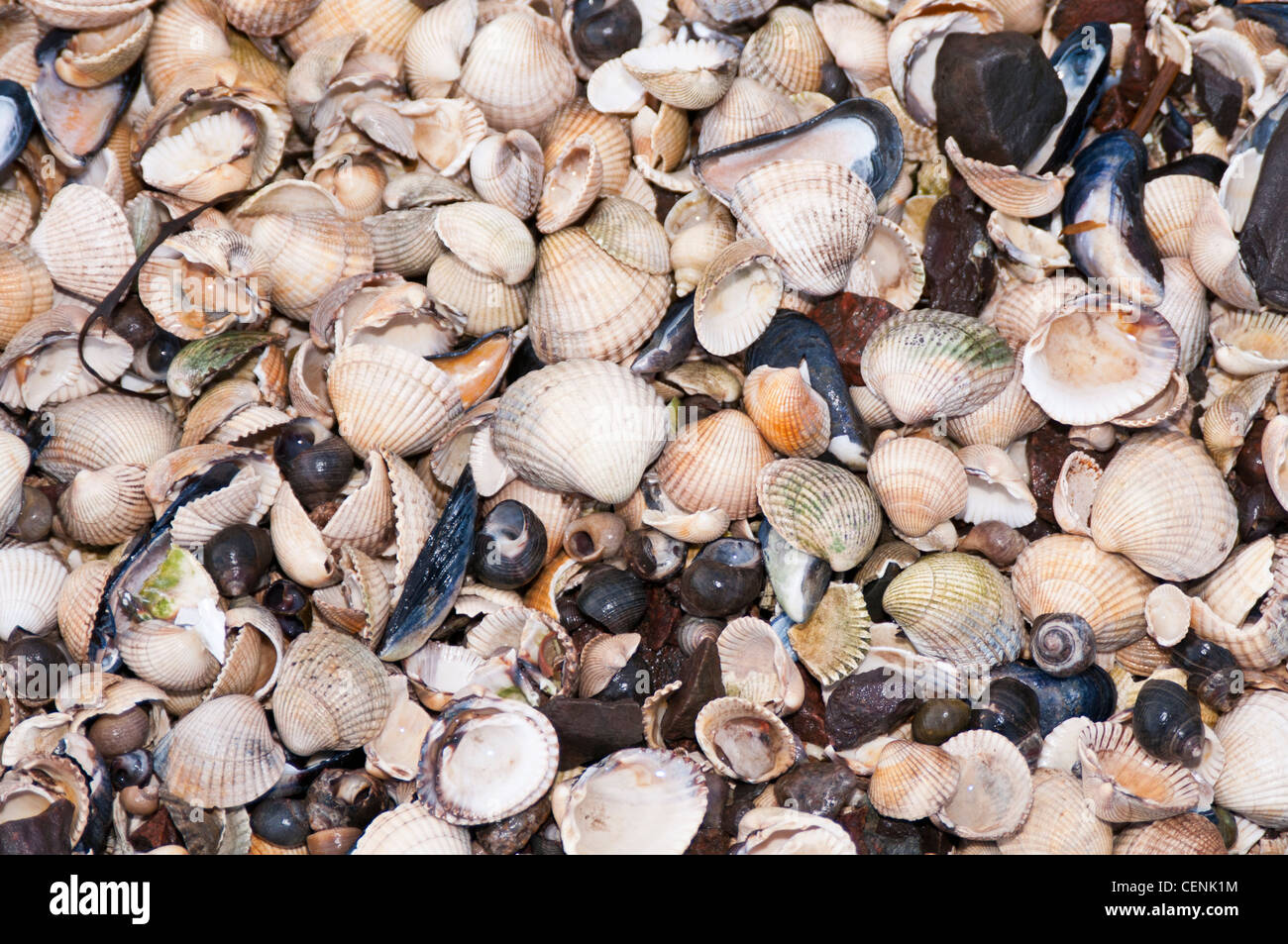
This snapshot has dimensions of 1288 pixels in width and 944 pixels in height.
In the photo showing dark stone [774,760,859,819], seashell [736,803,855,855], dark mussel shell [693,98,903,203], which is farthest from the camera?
dark mussel shell [693,98,903,203]

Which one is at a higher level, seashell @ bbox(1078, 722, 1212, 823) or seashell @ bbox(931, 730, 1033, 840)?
seashell @ bbox(1078, 722, 1212, 823)

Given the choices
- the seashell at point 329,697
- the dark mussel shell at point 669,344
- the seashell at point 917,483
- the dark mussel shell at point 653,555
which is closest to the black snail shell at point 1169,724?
the seashell at point 917,483

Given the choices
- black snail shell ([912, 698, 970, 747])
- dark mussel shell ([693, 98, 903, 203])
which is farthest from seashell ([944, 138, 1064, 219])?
black snail shell ([912, 698, 970, 747])

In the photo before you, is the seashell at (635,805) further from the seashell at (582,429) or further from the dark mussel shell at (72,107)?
the dark mussel shell at (72,107)

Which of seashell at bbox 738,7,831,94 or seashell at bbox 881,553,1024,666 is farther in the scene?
seashell at bbox 738,7,831,94

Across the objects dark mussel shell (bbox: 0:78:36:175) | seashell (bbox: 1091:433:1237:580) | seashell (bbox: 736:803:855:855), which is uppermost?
dark mussel shell (bbox: 0:78:36:175)

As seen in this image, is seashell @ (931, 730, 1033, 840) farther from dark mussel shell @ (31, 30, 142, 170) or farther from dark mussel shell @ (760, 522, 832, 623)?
dark mussel shell @ (31, 30, 142, 170)
